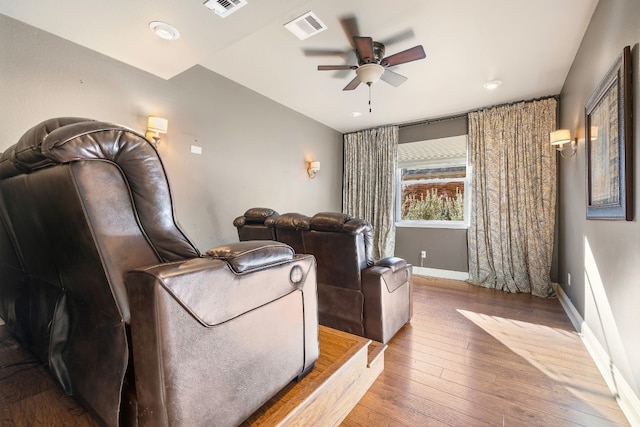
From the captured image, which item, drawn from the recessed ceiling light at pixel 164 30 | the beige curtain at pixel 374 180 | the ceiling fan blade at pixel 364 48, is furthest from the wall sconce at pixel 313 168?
the recessed ceiling light at pixel 164 30

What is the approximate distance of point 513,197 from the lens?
12.1 ft

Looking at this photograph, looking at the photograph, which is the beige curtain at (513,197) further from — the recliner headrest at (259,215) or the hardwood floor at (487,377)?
the recliner headrest at (259,215)

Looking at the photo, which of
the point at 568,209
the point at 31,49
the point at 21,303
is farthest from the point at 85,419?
the point at 568,209

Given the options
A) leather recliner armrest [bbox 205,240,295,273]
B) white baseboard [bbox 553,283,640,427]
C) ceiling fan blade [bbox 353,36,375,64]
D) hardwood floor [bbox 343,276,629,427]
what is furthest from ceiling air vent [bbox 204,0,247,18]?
white baseboard [bbox 553,283,640,427]

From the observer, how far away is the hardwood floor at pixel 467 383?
3.42 ft

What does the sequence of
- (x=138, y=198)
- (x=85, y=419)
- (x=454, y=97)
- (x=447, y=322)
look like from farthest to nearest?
1. (x=454, y=97)
2. (x=447, y=322)
3. (x=85, y=419)
4. (x=138, y=198)

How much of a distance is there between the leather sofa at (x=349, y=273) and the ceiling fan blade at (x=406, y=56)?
1589 mm

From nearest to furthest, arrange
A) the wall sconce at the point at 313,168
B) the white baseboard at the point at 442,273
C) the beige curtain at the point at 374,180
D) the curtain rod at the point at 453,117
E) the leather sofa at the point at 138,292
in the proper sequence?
1. the leather sofa at the point at 138,292
2. the curtain rod at the point at 453,117
3. the white baseboard at the point at 442,273
4. the wall sconce at the point at 313,168
5. the beige curtain at the point at 374,180

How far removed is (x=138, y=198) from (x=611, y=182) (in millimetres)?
2504

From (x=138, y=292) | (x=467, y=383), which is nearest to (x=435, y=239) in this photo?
(x=467, y=383)

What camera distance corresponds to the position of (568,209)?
2.98 meters

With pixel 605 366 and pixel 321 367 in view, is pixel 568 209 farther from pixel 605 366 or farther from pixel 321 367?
pixel 321 367

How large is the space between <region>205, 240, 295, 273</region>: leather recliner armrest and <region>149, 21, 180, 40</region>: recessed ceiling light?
6.64ft

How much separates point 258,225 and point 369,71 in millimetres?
1795
